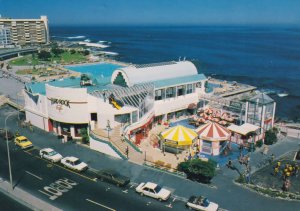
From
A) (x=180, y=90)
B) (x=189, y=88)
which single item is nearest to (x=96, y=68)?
(x=189, y=88)

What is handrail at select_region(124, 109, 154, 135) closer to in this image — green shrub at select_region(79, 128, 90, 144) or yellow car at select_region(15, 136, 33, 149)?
green shrub at select_region(79, 128, 90, 144)

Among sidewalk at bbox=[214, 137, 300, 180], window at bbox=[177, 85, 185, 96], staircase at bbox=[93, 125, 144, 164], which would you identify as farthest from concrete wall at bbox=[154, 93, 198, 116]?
sidewalk at bbox=[214, 137, 300, 180]

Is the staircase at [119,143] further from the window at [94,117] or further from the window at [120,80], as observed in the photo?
the window at [120,80]

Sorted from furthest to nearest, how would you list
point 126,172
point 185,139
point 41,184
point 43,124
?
point 43,124
point 185,139
point 126,172
point 41,184

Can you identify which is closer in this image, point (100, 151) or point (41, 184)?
point (41, 184)

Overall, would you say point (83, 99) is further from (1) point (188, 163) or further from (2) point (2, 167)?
(1) point (188, 163)

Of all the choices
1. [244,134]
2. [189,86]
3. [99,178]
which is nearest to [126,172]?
[99,178]
